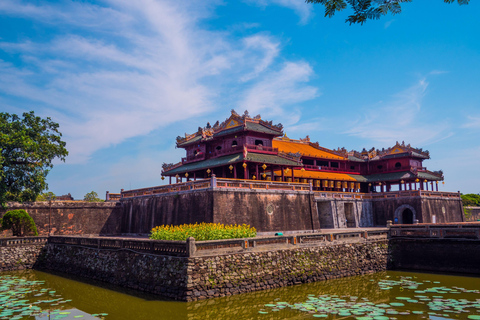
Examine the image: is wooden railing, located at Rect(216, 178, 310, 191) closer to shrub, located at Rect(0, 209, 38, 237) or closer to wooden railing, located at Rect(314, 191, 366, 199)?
wooden railing, located at Rect(314, 191, 366, 199)

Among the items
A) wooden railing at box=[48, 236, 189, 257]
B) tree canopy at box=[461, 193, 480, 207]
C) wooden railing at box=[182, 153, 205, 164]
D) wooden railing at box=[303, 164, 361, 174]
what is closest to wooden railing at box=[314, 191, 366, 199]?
wooden railing at box=[303, 164, 361, 174]

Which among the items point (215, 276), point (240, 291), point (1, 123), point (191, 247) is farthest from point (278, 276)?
point (1, 123)

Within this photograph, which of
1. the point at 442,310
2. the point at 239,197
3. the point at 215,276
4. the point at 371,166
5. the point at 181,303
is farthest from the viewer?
the point at 371,166

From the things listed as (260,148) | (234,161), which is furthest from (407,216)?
(234,161)

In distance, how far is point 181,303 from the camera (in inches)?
579

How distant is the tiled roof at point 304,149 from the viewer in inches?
1689

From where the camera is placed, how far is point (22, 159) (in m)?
30.5

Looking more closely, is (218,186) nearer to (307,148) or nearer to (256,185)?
(256,185)

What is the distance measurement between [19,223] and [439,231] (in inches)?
1070

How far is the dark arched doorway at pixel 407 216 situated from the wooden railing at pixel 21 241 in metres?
31.0

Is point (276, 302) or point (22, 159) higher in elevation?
point (22, 159)

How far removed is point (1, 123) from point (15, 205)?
660 cm

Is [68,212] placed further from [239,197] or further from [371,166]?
[371,166]

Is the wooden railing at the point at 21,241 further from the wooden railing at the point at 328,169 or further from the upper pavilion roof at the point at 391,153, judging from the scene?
the upper pavilion roof at the point at 391,153
